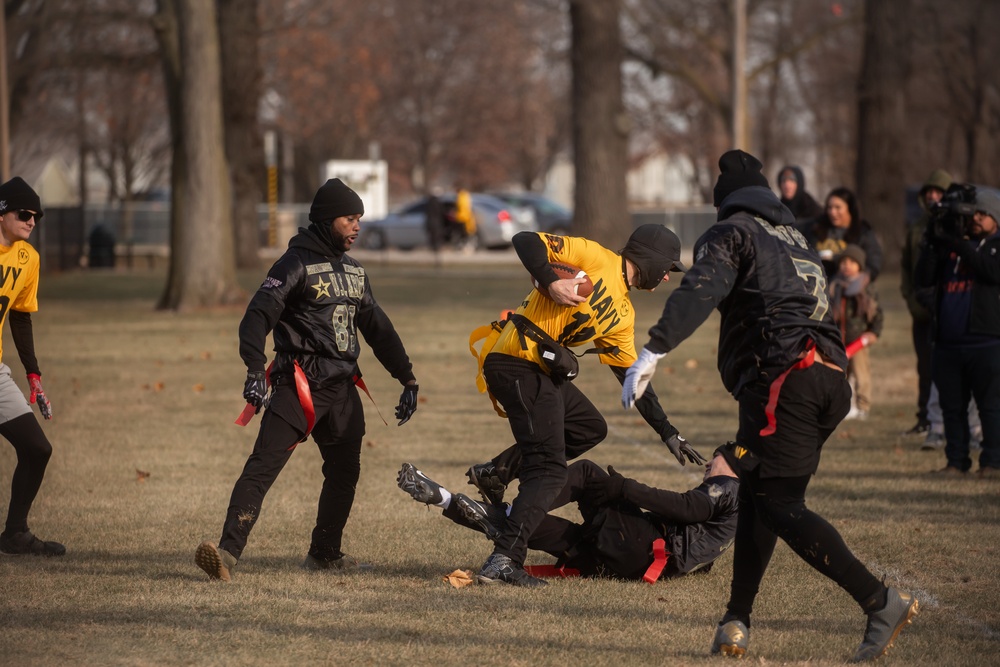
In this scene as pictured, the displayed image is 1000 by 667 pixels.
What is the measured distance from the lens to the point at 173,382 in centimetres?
1576

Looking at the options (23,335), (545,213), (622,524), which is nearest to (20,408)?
(23,335)

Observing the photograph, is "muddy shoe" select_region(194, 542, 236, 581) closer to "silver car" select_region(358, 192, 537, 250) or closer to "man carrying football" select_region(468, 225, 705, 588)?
"man carrying football" select_region(468, 225, 705, 588)

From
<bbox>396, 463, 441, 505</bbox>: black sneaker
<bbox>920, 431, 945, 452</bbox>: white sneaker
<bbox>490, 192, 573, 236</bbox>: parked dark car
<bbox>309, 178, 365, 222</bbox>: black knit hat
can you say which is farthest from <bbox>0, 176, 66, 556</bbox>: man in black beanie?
<bbox>490, 192, 573, 236</bbox>: parked dark car

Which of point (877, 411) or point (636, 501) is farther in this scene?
point (877, 411)

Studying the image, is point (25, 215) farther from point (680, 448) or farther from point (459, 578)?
point (680, 448)

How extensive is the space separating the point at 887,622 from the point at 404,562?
283cm

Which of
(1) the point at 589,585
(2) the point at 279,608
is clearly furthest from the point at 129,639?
(1) the point at 589,585

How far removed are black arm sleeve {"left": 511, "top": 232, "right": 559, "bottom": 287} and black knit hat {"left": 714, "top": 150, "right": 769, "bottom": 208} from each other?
91 cm

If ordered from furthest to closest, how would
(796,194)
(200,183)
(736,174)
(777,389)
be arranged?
(200,183) → (796,194) → (736,174) → (777,389)

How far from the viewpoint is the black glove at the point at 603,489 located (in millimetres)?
7180

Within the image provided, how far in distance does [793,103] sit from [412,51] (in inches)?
704

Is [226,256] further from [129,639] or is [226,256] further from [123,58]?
[129,639]

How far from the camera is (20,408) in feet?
25.1

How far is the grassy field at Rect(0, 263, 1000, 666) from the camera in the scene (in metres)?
6.00
